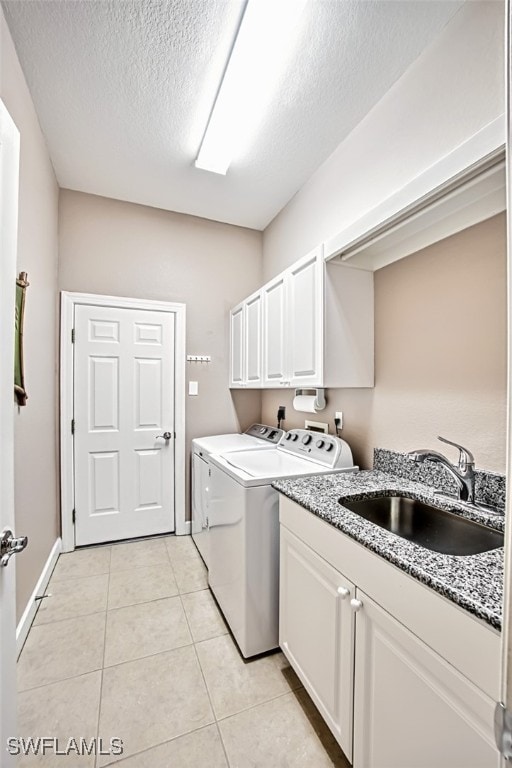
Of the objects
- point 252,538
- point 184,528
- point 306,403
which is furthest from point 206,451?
point 184,528

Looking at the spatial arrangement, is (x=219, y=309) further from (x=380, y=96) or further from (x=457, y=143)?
(x=457, y=143)

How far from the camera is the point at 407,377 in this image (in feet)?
5.54

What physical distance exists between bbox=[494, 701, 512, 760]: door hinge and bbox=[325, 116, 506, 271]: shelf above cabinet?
1.27m

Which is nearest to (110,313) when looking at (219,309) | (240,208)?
(219,309)

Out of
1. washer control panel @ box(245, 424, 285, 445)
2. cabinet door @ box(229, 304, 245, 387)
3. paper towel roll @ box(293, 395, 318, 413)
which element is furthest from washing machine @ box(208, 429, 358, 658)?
cabinet door @ box(229, 304, 245, 387)

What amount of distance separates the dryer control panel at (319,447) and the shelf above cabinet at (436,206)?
3.38ft

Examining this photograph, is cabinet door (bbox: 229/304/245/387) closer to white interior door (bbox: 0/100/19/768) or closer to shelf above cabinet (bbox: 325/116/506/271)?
shelf above cabinet (bbox: 325/116/506/271)

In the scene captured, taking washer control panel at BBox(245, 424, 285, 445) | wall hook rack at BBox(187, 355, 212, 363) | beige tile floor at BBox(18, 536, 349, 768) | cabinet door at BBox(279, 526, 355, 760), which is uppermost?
wall hook rack at BBox(187, 355, 212, 363)

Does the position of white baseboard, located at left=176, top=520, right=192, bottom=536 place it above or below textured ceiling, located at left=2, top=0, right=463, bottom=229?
below

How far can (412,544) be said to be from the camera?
0.96 metres

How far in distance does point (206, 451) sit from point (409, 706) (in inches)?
70.0

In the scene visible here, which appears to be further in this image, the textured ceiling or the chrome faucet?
the textured ceiling

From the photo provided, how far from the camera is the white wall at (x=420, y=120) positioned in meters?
1.30

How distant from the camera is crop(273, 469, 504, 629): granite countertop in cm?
73
